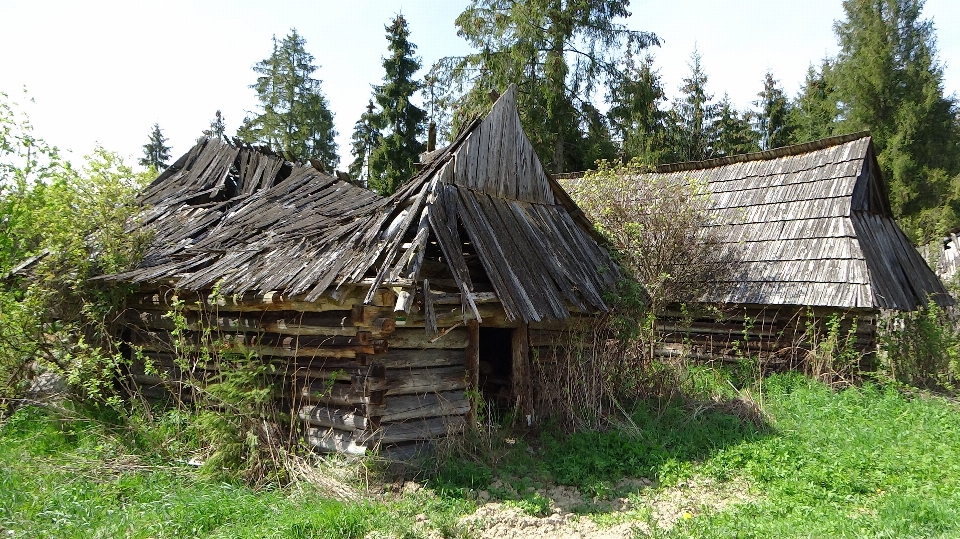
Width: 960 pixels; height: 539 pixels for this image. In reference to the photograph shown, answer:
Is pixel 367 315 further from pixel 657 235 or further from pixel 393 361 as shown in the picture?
pixel 657 235

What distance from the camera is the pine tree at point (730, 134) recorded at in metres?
28.3

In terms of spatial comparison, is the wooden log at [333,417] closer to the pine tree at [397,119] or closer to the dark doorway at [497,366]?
the dark doorway at [497,366]

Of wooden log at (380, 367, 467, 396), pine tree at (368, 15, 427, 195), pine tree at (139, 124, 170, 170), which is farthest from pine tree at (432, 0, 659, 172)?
pine tree at (139, 124, 170, 170)

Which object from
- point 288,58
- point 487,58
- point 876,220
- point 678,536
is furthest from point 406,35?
point 678,536

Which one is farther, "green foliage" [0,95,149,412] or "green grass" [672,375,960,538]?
"green foliage" [0,95,149,412]

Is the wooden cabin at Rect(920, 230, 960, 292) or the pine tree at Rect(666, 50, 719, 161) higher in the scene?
the pine tree at Rect(666, 50, 719, 161)

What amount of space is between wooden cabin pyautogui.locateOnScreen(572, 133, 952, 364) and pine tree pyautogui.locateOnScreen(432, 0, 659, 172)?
755 centimetres

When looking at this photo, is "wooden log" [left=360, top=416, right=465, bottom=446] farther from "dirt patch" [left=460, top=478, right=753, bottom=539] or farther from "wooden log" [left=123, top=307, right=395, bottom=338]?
"dirt patch" [left=460, top=478, right=753, bottom=539]

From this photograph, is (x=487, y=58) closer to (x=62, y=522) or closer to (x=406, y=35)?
(x=406, y=35)

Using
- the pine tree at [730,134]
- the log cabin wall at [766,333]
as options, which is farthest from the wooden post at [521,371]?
the pine tree at [730,134]

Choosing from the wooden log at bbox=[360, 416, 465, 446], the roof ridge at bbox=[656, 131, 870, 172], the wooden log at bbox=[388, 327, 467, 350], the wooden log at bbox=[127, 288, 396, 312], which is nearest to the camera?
the wooden log at bbox=[127, 288, 396, 312]

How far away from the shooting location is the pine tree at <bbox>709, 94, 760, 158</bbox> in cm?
2828

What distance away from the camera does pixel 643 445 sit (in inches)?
270

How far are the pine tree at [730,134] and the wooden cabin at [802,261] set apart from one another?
53.2ft
